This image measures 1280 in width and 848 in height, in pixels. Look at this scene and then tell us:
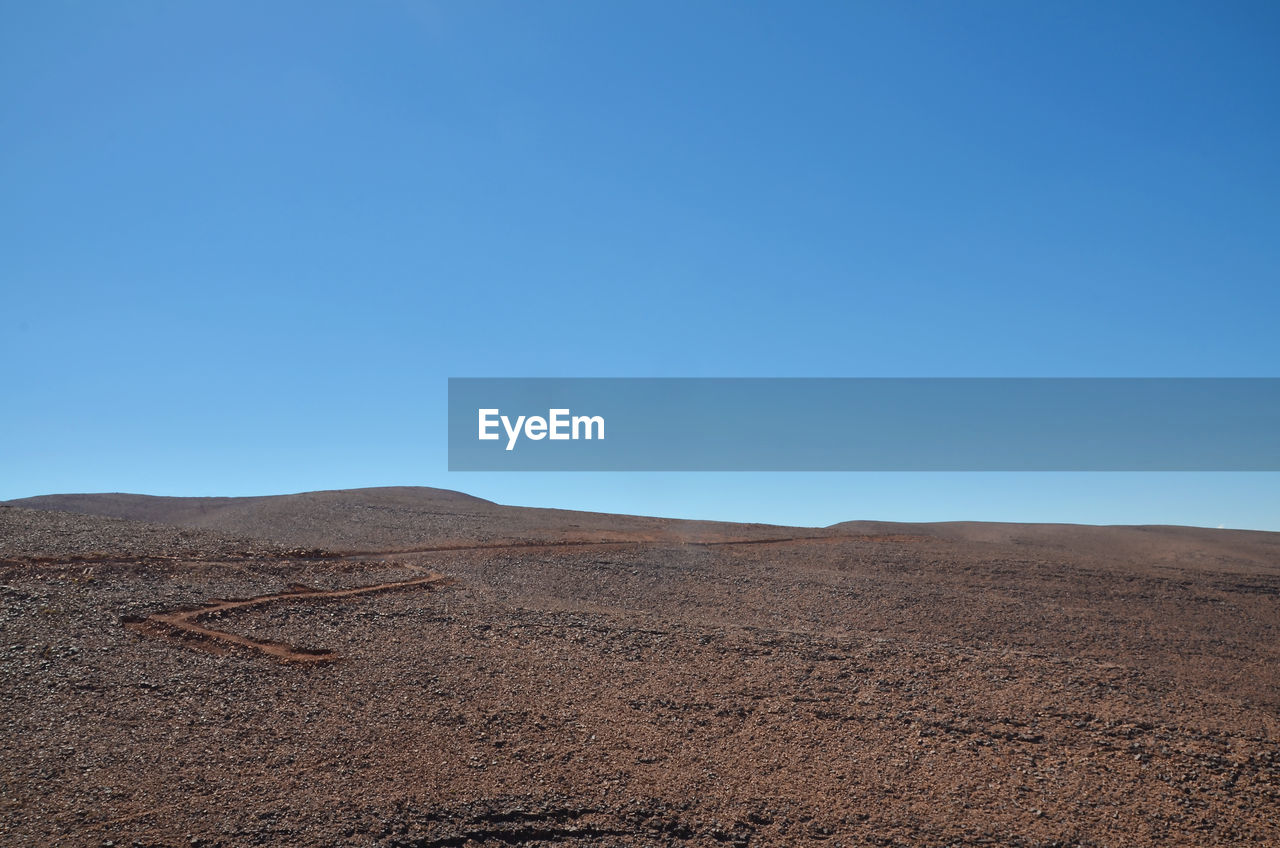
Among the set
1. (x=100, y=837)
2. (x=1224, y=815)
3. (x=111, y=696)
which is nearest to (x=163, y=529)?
(x=111, y=696)

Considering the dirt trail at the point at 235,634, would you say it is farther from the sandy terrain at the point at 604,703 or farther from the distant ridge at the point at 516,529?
the distant ridge at the point at 516,529

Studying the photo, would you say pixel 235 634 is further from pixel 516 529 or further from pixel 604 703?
pixel 516 529

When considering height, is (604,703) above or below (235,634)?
below

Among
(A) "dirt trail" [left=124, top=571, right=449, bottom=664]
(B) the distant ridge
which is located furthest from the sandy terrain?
(B) the distant ridge

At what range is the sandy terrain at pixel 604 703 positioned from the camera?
29.8 ft

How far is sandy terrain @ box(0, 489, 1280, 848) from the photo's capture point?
909 centimetres

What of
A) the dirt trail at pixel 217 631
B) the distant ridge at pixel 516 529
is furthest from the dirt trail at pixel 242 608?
the distant ridge at pixel 516 529

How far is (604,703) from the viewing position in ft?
39.3

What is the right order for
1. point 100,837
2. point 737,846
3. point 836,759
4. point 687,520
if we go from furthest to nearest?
1. point 687,520
2. point 836,759
3. point 737,846
4. point 100,837

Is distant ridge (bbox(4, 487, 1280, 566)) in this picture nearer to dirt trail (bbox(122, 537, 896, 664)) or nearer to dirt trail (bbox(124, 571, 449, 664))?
dirt trail (bbox(122, 537, 896, 664))

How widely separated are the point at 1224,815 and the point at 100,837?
12361 mm

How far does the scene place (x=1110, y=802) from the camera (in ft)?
33.0

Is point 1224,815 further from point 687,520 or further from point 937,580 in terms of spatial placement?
point 687,520

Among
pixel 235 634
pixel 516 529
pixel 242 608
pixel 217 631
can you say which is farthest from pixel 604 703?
pixel 516 529
